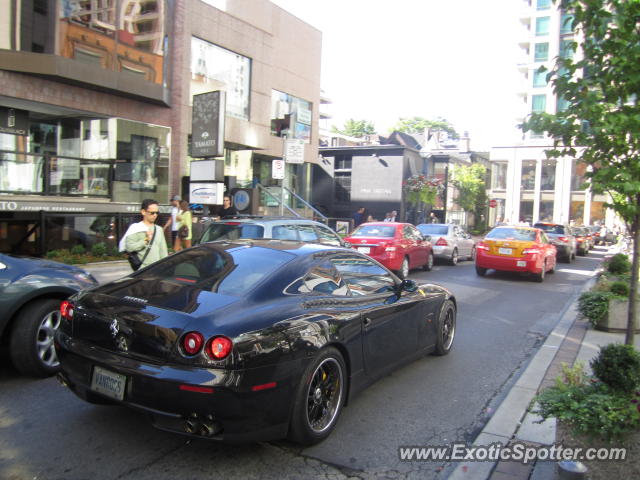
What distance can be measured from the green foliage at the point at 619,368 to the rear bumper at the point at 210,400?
2201 mm

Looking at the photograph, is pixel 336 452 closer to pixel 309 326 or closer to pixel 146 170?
pixel 309 326

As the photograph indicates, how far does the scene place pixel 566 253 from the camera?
2142 cm

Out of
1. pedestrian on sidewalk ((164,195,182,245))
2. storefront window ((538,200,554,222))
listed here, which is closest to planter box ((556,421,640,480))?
Answer: pedestrian on sidewalk ((164,195,182,245))

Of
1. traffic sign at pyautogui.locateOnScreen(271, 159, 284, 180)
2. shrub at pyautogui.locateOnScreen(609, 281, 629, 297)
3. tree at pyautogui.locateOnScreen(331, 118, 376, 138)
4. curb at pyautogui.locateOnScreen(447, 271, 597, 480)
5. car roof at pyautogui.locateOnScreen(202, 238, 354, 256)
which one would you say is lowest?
curb at pyautogui.locateOnScreen(447, 271, 597, 480)

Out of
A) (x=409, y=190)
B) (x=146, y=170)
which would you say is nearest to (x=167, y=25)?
(x=146, y=170)

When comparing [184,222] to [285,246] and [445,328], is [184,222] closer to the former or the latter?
[445,328]

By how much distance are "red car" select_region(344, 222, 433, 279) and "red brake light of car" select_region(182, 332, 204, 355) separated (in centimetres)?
979

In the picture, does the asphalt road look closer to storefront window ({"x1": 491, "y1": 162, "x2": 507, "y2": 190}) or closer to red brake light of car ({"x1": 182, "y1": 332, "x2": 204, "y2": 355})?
red brake light of car ({"x1": 182, "y1": 332, "x2": 204, "y2": 355})

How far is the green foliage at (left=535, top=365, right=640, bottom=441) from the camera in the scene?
3.09 m

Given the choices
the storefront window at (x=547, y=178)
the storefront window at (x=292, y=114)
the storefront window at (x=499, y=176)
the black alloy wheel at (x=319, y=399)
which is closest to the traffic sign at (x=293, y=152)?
the storefront window at (x=292, y=114)

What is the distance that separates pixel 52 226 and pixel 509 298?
11377 mm

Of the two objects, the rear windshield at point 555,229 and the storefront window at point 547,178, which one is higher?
the storefront window at point 547,178

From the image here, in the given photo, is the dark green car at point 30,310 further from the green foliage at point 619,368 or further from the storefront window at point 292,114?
the storefront window at point 292,114

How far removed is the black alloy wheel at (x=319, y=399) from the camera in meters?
3.67
